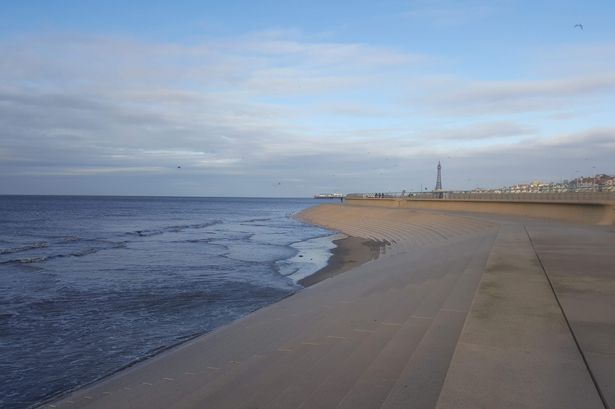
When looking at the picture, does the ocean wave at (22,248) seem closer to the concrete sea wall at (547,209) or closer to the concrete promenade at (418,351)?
the concrete promenade at (418,351)

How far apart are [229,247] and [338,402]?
1052 inches

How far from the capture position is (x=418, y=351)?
5730 millimetres

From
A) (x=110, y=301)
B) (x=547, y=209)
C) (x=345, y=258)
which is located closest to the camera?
(x=110, y=301)

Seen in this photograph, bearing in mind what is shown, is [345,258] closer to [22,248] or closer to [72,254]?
[72,254]

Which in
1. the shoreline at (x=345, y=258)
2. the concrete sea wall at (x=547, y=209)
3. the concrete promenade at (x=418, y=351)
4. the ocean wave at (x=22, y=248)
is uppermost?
the concrete sea wall at (x=547, y=209)

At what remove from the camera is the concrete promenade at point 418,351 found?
435 centimetres

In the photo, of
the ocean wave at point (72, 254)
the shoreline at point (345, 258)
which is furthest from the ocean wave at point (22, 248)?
the shoreline at point (345, 258)

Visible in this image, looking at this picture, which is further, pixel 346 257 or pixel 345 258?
pixel 346 257

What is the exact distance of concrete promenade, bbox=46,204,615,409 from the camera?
14.3 feet

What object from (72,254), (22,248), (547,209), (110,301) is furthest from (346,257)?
(22,248)

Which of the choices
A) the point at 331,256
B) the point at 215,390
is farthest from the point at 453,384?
the point at 331,256

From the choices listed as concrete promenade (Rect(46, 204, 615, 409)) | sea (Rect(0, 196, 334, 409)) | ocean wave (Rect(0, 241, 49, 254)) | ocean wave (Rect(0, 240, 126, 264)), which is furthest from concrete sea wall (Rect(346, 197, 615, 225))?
ocean wave (Rect(0, 241, 49, 254))

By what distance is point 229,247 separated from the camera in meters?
31.2

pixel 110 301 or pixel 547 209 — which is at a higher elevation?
pixel 547 209
